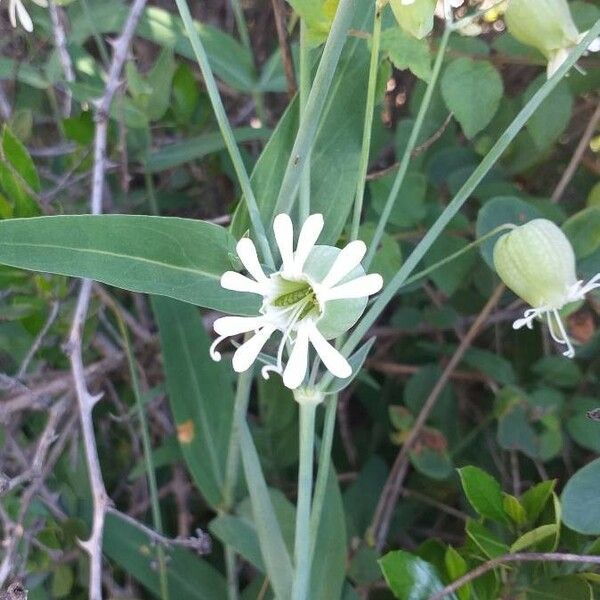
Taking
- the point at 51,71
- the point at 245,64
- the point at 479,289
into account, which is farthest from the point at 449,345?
the point at 51,71

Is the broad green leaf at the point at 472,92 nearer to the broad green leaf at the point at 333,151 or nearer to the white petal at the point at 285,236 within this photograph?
the broad green leaf at the point at 333,151

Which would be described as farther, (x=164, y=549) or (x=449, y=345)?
(x=449, y=345)

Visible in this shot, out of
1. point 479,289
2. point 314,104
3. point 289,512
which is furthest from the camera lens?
point 479,289

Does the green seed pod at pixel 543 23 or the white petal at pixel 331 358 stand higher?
the green seed pod at pixel 543 23

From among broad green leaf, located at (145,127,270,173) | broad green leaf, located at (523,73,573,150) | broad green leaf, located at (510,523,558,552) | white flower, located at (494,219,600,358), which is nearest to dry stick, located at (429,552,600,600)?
→ broad green leaf, located at (510,523,558,552)

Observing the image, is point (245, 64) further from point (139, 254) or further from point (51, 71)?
point (139, 254)

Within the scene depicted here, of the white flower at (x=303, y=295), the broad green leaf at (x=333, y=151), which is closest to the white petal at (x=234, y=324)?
the white flower at (x=303, y=295)
